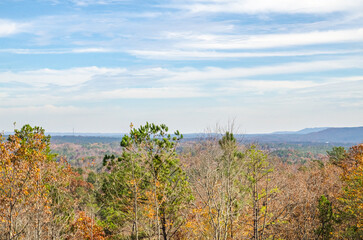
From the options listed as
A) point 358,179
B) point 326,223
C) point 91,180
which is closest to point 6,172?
point 326,223

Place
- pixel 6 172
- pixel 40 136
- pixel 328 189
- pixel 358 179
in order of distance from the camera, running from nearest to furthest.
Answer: pixel 6 172, pixel 40 136, pixel 358 179, pixel 328 189

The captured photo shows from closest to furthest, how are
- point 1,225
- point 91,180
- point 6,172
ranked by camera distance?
point 6,172, point 1,225, point 91,180

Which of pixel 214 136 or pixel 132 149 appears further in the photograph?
pixel 214 136

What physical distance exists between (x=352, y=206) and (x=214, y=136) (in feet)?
43.7

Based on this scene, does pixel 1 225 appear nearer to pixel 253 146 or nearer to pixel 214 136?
pixel 214 136

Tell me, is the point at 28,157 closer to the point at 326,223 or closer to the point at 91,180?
the point at 326,223

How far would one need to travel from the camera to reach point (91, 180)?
63.7 m

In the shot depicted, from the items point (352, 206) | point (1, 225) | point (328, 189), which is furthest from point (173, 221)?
point (328, 189)

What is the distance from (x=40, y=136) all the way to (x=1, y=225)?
837 centimetres

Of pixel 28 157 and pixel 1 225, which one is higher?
pixel 28 157

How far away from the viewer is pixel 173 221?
1894 centimetres

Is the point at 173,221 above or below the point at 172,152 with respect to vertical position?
below

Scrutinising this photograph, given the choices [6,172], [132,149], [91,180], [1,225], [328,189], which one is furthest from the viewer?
[91,180]

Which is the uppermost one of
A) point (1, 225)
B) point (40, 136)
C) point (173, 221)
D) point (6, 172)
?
point (40, 136)
